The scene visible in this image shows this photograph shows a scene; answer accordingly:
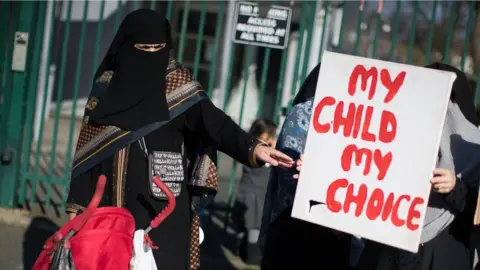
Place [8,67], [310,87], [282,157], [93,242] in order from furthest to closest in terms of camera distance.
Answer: [8,67] < [310,87] < [282,157] < [93,242]

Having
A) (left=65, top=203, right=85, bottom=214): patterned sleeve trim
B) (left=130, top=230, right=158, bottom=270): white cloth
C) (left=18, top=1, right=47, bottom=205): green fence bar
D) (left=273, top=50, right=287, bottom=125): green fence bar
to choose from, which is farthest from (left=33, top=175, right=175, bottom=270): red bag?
(left=18, top=1, right=47, bottom=205): green fence bar

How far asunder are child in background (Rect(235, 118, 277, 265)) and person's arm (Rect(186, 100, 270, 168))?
2.37 meters

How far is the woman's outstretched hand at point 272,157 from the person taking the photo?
3.30 m

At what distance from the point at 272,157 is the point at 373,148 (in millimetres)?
492

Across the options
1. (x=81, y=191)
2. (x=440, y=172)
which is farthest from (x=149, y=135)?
(x=440, y=172)

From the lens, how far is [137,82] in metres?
3.45

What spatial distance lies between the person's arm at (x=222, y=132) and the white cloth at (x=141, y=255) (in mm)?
563

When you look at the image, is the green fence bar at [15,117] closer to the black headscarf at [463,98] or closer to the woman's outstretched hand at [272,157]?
the woman's outstretched hand at [272,157]

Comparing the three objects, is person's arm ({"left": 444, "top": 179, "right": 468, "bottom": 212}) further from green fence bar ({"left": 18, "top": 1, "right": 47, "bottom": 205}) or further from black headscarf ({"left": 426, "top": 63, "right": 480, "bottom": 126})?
green fence bar ({"left": 18, "top": 1, "right": 47, "bottom": 205})

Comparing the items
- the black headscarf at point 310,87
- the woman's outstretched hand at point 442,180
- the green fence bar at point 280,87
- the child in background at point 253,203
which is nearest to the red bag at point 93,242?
the black headscarf at point 310,87

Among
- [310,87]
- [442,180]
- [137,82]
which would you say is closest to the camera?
[442,180]

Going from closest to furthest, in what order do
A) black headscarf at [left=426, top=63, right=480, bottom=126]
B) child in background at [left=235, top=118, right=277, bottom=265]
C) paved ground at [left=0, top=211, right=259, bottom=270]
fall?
1. black headscarf at [left=426, top=63, right=480, bottom=126]
2. paved ground at [left=0, top=211, right=259, bottom=270]
3. child in background at [left=235, top=118, right=277, bottom=265]

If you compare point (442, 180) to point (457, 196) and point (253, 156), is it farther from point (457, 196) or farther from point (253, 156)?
point (253, 156)

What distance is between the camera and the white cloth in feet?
10.4
